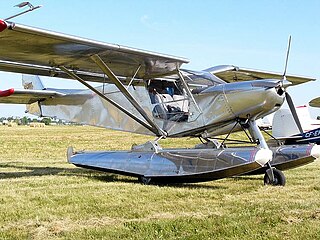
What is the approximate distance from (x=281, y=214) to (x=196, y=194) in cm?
180

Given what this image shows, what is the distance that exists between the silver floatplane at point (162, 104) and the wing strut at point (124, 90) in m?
0.02

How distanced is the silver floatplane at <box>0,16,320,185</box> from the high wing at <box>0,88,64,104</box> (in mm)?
71

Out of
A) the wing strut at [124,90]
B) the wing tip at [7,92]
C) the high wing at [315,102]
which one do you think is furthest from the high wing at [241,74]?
the wing tip at [7,92]

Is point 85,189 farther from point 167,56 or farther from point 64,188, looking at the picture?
point 167,56

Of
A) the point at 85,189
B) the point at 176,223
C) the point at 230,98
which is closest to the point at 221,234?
the point at 176,223

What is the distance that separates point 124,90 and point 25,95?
11.8 feet

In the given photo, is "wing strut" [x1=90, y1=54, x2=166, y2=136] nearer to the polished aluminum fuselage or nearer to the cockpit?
→ the polished aluminum fuselage

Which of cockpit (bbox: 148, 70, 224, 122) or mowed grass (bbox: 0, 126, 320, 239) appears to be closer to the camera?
mowed grass (bbox: 0, 126, 320, 239)

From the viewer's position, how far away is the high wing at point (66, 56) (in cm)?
662

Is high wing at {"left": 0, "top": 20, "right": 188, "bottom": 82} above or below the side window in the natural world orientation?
above

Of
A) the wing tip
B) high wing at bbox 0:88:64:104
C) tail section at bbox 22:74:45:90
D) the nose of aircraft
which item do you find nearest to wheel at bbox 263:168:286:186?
the nose of aircraft

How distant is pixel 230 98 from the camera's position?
7.61m

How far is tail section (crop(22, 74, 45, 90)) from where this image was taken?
1177cm

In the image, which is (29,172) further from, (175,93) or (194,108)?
(194,108)
